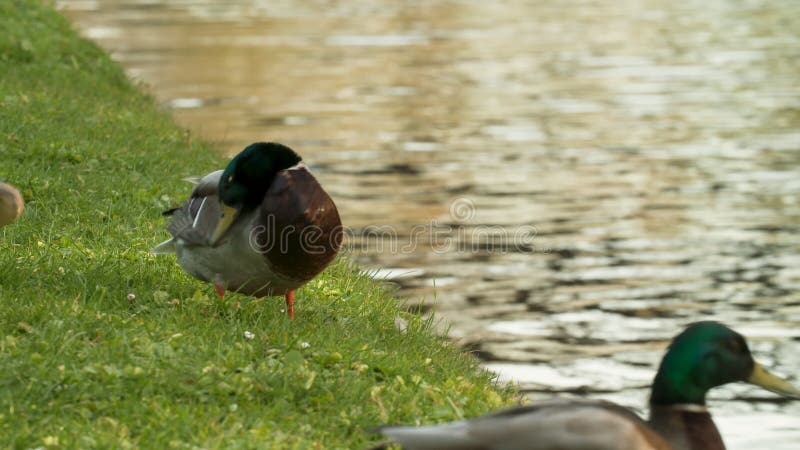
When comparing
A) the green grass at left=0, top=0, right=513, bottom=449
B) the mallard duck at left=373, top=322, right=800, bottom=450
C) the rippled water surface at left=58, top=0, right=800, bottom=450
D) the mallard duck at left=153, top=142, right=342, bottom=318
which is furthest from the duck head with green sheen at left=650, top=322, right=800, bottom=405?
the rippled water surface at left=58, top=0, right=800, bottom=450

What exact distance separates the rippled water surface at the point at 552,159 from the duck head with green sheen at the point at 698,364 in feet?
7.27

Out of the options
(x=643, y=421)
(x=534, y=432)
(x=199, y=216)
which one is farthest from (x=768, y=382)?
(x=199, y=216)

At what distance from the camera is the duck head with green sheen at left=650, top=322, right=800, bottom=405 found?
14.6 feet

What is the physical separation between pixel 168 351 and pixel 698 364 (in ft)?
6.79

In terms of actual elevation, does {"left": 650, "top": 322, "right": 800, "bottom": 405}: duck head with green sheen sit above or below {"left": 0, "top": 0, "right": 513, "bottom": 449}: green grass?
above

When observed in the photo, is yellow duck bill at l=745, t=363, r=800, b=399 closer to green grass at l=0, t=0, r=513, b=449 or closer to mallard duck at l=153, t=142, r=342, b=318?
green grass at l=0, t=0, r=513, b=449

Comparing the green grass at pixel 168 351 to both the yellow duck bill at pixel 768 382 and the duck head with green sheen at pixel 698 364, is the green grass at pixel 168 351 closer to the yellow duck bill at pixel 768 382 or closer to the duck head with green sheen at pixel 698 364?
the duck head with green sheen at pixel 698 364

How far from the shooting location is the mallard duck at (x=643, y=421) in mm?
4023

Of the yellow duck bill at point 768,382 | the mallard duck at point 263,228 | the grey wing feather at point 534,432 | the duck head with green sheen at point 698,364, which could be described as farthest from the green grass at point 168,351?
the yellow duck bill at point 768,382

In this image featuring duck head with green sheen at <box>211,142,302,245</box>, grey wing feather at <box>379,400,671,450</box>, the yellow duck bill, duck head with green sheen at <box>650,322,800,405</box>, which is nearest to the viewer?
grey wing feather at <box>379,400,671,450</box>

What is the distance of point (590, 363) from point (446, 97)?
10245 mm

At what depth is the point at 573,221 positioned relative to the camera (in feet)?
36.5

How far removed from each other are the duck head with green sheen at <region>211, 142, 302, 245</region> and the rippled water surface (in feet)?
4.64

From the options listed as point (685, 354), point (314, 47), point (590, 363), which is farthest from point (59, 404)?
point (314, 47)
